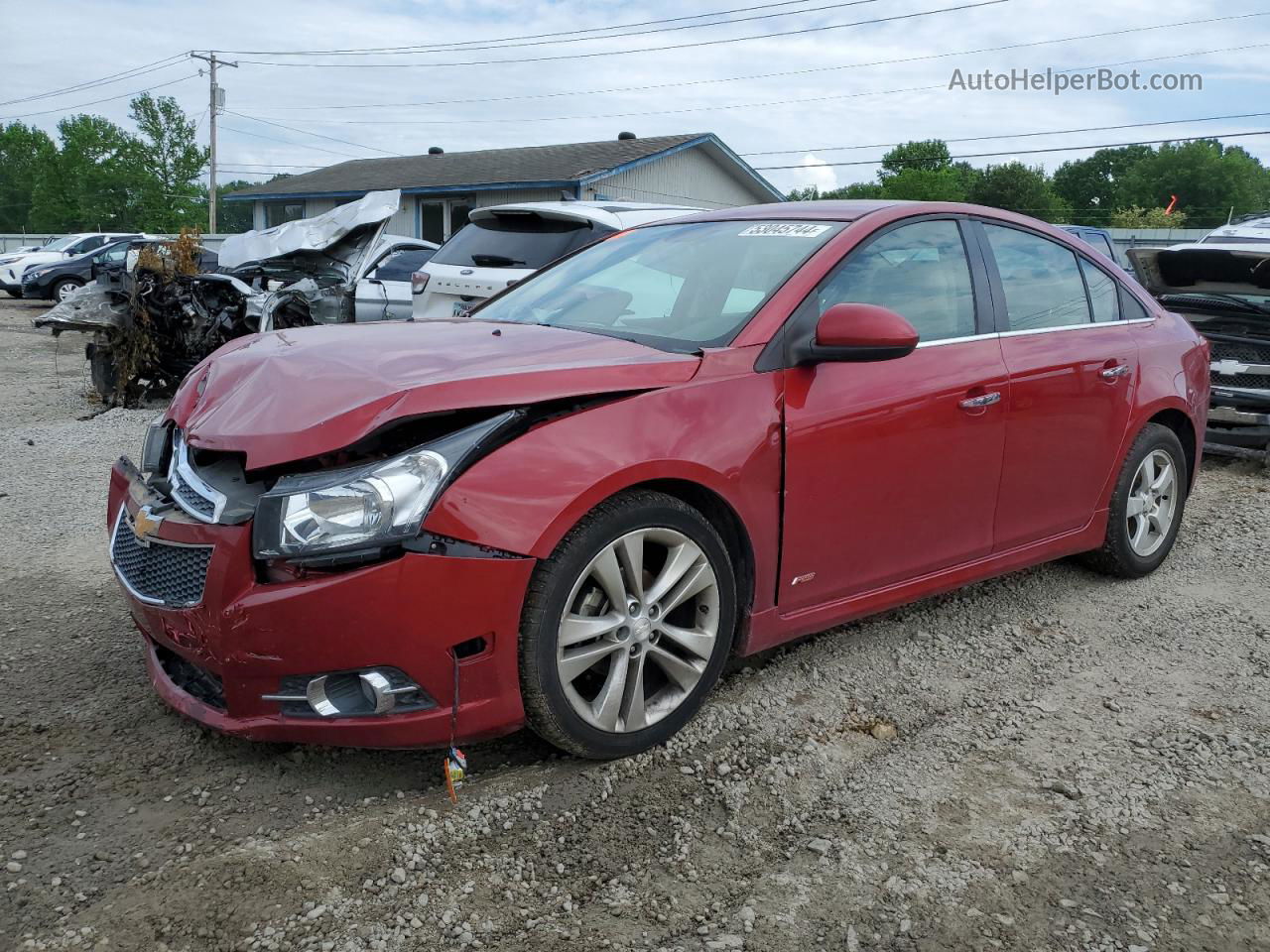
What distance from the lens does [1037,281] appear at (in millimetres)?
4109

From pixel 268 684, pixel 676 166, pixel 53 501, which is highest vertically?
pixel 676 166

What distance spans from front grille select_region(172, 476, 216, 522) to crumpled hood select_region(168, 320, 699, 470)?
A: 0.13 metres

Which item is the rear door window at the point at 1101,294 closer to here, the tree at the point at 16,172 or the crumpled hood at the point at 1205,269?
the crumpled hood at the point at 1205,269

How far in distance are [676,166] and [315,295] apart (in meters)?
19.7

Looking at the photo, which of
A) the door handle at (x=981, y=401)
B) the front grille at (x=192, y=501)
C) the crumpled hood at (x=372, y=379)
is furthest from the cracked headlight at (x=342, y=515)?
the door handle at (x=981, y=401)

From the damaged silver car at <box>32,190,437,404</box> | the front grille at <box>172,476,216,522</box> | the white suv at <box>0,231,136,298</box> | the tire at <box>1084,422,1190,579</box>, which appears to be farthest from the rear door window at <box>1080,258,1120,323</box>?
the white suv at <box>0,231,136,298</box>

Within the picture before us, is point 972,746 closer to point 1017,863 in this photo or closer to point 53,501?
point 1017,863

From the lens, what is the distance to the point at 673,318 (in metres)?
3.38

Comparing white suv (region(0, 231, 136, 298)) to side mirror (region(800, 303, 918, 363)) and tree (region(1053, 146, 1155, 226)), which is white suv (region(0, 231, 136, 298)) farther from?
tree (region(1053, 146, 1155, 226))

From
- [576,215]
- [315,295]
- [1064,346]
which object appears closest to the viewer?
[1064,346]

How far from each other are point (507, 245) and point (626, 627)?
4998 mm

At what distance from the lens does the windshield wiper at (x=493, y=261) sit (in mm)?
7176

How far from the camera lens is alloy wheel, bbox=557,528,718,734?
2732 millimetres

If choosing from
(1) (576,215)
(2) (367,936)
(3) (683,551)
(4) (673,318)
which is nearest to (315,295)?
(1) (576,215)
